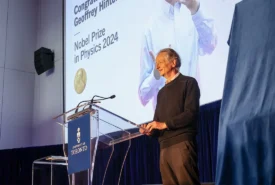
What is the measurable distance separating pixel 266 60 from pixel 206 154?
278 centimetres

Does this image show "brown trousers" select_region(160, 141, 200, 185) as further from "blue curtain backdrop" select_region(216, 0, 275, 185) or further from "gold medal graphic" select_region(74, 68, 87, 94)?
"gold medal graphic" select_region(74, 68, 87, 94)

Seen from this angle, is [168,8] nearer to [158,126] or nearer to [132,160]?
[132,160]

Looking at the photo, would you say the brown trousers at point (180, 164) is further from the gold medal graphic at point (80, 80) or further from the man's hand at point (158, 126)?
the gold medal graphic at point (80, 80)

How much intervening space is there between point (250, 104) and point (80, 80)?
3.96m

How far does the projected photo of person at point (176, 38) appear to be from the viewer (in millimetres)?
3631

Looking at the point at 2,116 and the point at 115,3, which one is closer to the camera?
the point at 115,3

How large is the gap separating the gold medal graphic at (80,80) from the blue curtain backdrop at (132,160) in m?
0.90

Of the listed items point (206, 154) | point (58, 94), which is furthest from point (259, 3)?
point (58, 94)

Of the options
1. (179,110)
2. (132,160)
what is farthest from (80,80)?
(179,110)

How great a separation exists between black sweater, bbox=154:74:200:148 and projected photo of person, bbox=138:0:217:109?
4.02 ft

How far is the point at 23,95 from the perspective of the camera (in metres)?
6.90

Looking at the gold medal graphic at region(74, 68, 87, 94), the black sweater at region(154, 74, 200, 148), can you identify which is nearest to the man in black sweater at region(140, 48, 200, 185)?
the black sweater at region(154, 74, 200, 148)

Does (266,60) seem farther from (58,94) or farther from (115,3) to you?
(58,94)

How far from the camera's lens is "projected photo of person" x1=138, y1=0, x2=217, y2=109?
3631mm
